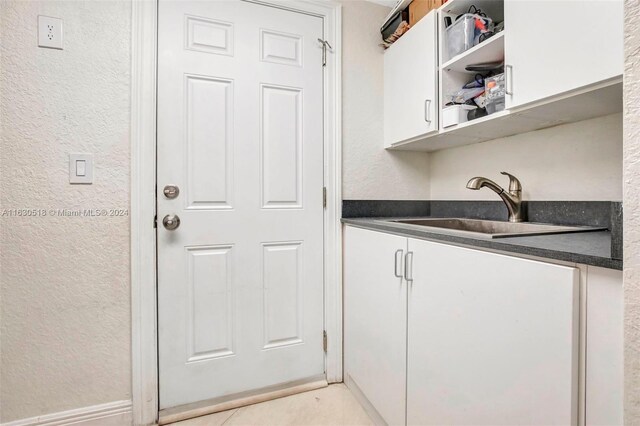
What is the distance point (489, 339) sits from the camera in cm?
83

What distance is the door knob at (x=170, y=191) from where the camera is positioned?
143cm

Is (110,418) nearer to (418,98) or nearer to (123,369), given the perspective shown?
(123,369)


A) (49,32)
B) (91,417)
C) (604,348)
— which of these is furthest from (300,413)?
(49,32)

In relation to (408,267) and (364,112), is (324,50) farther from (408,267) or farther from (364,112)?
(408,267)

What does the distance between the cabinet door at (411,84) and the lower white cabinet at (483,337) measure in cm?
60

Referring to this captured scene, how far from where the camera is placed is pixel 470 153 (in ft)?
5.56

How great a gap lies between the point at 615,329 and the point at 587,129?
2.96ft

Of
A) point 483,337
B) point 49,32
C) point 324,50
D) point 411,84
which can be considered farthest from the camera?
point 324,50

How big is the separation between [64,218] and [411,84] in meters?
1.69

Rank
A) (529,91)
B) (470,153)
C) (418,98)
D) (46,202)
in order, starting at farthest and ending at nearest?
1. (470,153)
2. (418,98)
3. (46,202)
4. (529,91)

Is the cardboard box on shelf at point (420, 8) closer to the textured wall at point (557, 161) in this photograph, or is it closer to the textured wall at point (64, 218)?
the textured wall at point (557, 161)

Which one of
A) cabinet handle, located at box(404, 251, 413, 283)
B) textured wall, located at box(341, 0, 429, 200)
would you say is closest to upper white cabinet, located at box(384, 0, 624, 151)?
textured wall, located at box(341, 0, 429, 200)

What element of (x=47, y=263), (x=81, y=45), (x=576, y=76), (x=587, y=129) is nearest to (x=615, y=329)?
(x=576, y=76)

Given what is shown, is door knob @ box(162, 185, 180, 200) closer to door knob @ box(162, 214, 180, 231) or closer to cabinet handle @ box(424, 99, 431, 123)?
door knob @ box(162, 214, 180, 231)
